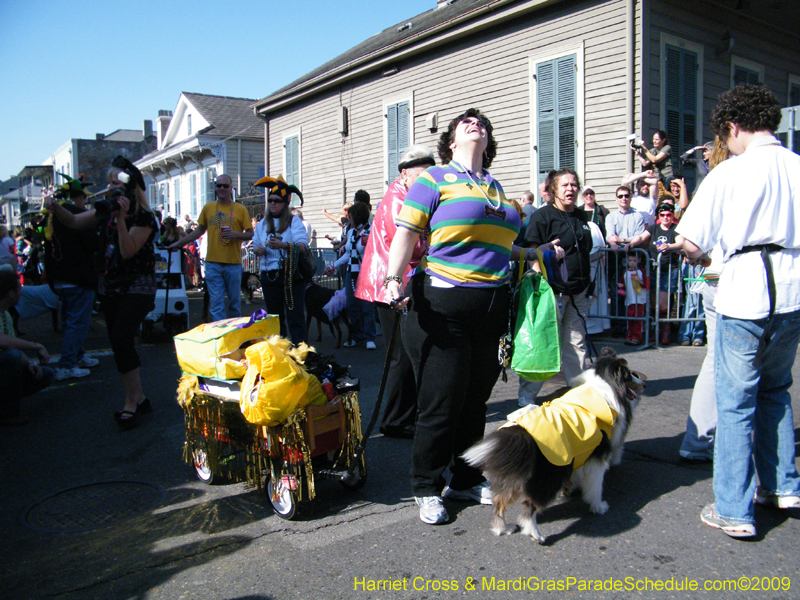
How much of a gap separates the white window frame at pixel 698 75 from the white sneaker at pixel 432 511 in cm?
938

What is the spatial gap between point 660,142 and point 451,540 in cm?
857

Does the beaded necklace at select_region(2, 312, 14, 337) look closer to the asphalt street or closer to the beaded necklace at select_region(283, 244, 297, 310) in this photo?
the asphalt street

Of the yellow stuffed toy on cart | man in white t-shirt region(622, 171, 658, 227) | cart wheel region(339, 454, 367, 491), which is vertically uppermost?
man in white t-shirt region(622, 171, 658, 227)

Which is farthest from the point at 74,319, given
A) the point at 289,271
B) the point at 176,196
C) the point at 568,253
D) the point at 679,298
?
the point at 176,196

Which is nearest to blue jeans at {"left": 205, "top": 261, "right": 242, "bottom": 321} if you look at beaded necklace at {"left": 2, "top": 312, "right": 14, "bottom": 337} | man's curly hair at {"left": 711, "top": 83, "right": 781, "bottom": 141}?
beaded necklace at {"left": 2, "top": 312, "right": 14, "bottom": 337}

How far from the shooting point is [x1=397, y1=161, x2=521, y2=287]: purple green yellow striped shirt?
294 cm

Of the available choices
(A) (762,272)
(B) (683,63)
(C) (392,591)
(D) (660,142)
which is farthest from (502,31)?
(C) (392,591)

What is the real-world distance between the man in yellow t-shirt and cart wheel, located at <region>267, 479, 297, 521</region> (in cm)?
448

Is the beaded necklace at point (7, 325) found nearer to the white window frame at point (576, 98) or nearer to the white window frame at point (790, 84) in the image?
the white window frame at point (576, 98)

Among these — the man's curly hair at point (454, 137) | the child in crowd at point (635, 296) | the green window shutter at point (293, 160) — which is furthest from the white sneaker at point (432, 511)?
the green window shutter at point (293, 160)

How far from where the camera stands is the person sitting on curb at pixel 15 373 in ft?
15.9

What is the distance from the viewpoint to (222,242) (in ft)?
24.6

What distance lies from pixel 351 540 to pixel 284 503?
457mm

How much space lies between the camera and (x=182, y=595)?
2592 millimetres
